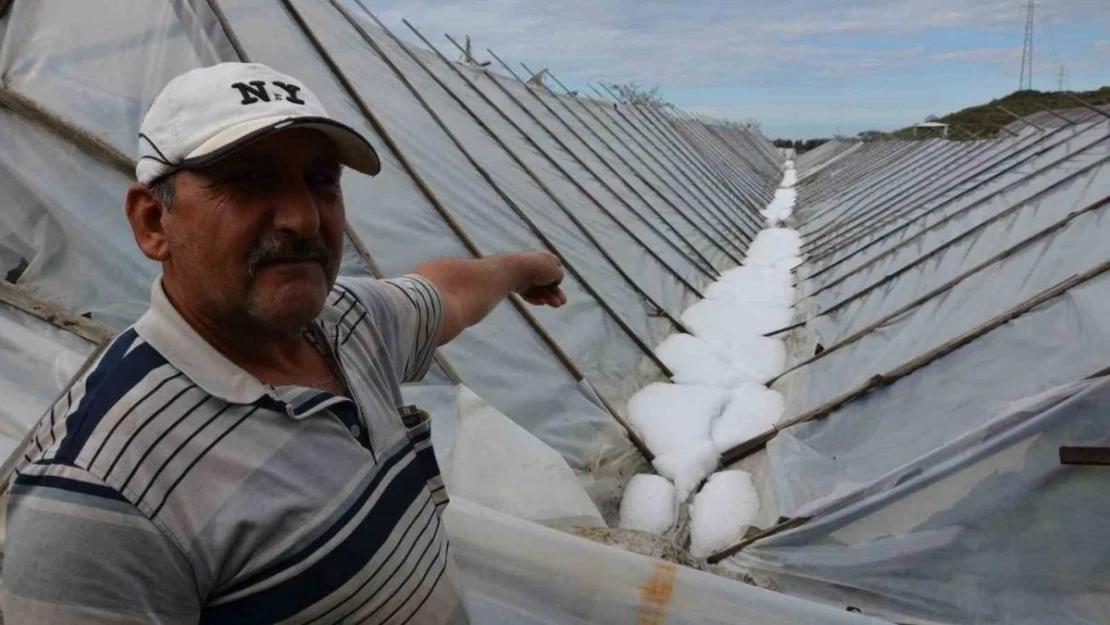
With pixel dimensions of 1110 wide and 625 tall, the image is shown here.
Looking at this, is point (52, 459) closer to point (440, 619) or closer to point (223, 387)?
point (223, 387)

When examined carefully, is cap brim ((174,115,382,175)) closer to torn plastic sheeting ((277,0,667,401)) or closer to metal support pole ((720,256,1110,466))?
torn plastic sheeting ((277,0,667,401))

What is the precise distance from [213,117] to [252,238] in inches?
8.2

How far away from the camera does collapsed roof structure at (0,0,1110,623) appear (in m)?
2.99

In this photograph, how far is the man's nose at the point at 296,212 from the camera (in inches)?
56.4

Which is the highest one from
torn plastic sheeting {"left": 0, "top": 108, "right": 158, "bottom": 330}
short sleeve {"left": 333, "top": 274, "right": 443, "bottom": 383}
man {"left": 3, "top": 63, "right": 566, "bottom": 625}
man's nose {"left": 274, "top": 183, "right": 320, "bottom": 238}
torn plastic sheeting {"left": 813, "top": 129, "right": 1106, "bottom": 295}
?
torn plastic sheeting {"left": 813, "top": 129, "right": 1106, "bottom": 295}

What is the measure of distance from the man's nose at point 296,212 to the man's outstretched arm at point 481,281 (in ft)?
2.89

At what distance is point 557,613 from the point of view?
92.7 inches

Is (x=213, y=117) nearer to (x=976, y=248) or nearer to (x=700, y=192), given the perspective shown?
(x=976, y=248)

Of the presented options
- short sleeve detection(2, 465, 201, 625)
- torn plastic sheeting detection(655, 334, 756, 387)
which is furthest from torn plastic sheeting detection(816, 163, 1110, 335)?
short sleeve detection(2, 465, 201, 625)

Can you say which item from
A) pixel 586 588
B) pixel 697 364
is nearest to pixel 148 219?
pixel 586 588

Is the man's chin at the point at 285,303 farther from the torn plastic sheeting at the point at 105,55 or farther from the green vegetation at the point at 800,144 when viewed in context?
the green vegetation at the point at 800,144

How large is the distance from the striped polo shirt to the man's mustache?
16 cm

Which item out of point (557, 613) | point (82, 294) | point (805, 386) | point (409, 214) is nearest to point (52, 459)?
point (557, 613)

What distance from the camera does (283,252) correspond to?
143 cm
